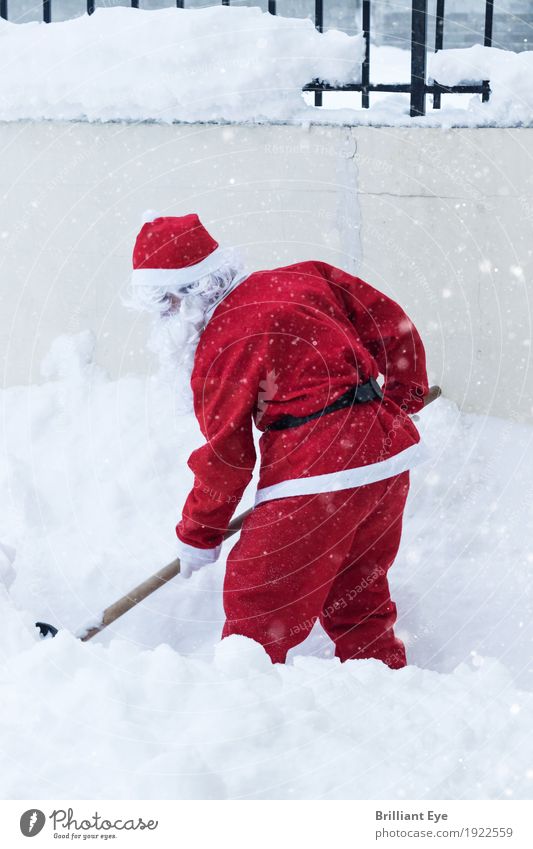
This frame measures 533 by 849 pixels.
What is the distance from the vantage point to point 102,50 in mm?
3738

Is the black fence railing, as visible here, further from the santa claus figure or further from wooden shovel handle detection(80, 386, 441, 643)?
wooden shovel handle detection(80, 386, 441, 643)

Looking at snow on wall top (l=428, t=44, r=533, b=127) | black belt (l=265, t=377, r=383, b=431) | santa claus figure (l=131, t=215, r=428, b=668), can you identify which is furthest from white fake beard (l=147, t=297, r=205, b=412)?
snow on wall top (l=428, t=44, r=533, b=127)

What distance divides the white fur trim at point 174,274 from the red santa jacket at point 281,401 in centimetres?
10

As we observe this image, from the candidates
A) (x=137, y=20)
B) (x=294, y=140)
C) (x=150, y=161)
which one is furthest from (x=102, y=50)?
(x=294, y=140)

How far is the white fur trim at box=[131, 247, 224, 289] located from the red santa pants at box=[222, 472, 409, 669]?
62cm

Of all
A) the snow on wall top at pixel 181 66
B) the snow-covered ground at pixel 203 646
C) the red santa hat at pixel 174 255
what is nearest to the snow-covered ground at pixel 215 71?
the snow on wall top at pixel 181 66

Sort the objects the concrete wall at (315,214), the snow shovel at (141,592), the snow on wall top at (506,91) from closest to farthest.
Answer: the snow shovel at (141,592) < the snow on wall top at (506,91) < the concrete wall at (315,214)

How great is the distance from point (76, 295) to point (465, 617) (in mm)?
2147

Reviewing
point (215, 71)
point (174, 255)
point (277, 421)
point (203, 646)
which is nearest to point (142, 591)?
point (203, 646)

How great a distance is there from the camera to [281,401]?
2.34 metres

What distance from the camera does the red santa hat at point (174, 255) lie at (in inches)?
90.7

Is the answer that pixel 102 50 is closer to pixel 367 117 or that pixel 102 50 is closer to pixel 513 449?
pixel 367 117

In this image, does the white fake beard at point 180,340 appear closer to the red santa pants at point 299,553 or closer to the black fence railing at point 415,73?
the red santa pants at point 299,553

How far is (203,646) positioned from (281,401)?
1.05m
